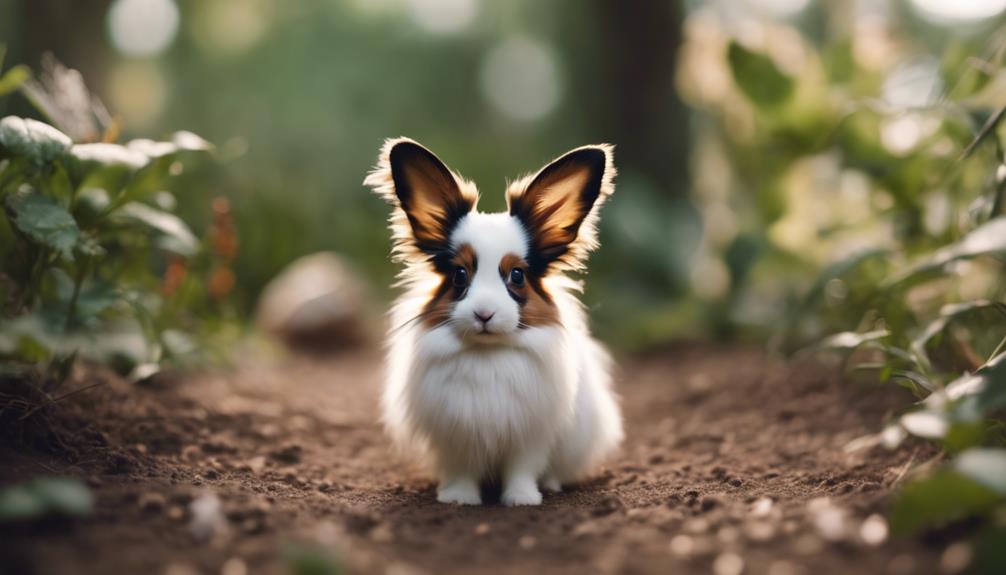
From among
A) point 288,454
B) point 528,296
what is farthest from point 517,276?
point 288,454

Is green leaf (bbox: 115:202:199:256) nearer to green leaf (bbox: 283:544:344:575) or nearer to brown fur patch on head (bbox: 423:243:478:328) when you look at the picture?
brown fur patch on head (bbox: 423:243:478:328)

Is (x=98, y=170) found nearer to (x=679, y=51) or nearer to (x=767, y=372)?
(x=767, y=372)

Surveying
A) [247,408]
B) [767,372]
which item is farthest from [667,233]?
[247,408]

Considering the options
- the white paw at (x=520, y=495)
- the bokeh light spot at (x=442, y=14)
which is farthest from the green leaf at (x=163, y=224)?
the bokeh light spot at (x=442, y=14)

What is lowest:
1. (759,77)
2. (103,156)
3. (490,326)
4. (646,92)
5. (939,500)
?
(939,500)

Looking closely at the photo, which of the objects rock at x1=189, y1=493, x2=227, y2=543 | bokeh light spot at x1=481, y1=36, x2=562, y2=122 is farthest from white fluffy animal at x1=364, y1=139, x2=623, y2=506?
bokeh light spot at x1=481, y1=36, x2=562, y2=122

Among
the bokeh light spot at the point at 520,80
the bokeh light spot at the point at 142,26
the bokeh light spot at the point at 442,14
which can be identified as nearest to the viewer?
the bokeh light spot at the point at 142,26

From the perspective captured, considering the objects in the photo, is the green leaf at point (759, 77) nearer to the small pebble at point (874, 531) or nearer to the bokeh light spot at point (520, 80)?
the small pebble at point (874, 531)

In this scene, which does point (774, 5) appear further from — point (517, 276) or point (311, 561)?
point (311, 561)
